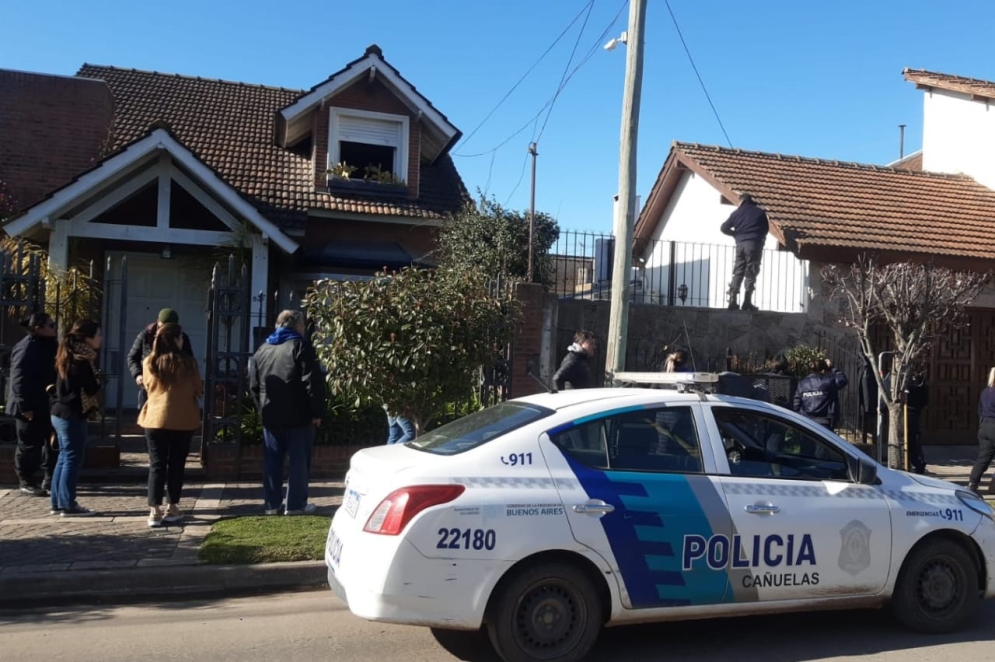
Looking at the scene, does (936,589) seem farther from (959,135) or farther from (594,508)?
(959,135)

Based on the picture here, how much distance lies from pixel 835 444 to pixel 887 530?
584 millimetres

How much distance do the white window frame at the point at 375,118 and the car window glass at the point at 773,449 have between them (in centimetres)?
1173

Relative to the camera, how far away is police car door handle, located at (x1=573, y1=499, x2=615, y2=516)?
4.77 metres

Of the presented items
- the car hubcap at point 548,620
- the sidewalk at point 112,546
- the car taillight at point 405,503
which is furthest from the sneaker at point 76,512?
the car hubcap at point 548,620

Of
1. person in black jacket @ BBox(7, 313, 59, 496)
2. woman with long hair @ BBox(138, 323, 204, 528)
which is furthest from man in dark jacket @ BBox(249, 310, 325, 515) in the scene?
person in black jacket @ BBox(7, 313, 59, 496)

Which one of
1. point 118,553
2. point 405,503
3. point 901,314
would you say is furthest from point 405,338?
point 901,314

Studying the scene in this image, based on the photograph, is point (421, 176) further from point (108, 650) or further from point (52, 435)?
point (108, 650)

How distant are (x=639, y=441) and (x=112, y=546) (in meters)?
4.35

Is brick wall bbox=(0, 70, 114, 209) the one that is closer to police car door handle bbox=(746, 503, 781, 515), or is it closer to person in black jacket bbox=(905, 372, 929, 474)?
person in black jacket bbox=(905, 372, 929, 474)

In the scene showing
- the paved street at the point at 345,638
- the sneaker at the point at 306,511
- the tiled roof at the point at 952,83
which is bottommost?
the paved street at the point at 345,638

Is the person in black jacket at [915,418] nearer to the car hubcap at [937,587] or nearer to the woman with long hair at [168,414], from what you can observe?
the car hubcap at [937,587]

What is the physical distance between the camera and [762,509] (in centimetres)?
→ 512

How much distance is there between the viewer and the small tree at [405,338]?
24.4 ft

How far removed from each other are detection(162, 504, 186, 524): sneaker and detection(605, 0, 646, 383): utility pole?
4.38m
